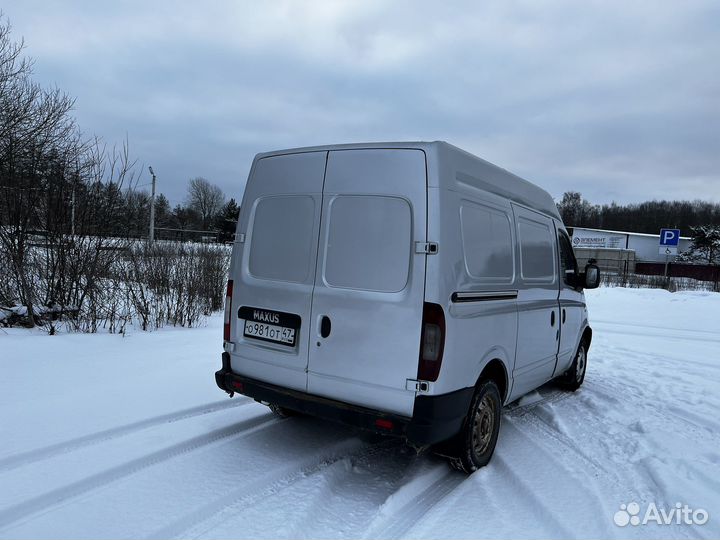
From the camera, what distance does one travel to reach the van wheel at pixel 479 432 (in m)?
3.49

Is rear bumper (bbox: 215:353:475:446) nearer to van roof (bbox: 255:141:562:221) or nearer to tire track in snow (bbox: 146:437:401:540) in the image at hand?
tire track in snow (bbox: 146:437:401:540)

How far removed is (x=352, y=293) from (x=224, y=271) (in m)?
9.19

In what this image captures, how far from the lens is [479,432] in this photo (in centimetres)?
373

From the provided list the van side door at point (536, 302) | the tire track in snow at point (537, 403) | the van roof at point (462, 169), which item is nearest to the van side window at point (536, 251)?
the van side door at point (536, 302)

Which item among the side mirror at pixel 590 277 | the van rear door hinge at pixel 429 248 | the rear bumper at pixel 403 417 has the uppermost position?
the van rear door hinge at pixel 429 248

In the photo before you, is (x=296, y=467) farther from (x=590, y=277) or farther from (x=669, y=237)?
(x=669, y=237)

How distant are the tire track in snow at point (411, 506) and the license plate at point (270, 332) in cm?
133

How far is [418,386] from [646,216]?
9665cm

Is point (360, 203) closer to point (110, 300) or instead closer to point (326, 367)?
point (326, 367)

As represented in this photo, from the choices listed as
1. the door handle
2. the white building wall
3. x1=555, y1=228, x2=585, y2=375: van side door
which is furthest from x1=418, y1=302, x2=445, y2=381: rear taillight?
the white building wall

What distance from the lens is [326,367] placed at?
3.42m

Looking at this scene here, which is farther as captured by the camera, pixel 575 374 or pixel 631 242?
pixel 631 242

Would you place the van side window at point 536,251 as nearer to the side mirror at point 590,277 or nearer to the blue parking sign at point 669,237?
the side mirror at point 590,277

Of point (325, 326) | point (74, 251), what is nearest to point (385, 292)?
point (325, 326)
